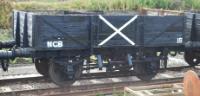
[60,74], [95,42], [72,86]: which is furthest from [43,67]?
[95,42]

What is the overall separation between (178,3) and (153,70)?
1301cm

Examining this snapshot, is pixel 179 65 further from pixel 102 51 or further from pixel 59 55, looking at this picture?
pixel 59 55

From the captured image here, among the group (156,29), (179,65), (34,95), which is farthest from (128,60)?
(179,65)

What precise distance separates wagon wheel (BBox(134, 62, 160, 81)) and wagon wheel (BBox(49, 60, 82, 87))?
5.99 feet

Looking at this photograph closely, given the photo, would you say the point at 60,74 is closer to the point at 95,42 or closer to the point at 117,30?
the point at 95,42

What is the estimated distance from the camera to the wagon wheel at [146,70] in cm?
1270

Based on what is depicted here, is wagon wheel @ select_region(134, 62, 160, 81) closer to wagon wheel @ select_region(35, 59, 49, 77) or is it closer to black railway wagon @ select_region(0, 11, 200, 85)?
black railway wagon @ select_region(0, 11, 200, 85)

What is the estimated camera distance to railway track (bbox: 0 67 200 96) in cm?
1113

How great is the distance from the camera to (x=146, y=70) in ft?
41.9

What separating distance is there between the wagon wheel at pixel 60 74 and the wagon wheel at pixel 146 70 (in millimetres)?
1825

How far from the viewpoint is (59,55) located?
37.7 feet

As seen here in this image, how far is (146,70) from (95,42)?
192 centimetres

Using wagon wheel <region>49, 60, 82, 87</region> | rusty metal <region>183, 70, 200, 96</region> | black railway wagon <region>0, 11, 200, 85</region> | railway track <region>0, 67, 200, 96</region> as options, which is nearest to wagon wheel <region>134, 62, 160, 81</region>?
black railway wagon <region>0, 11, 200, 85</region>

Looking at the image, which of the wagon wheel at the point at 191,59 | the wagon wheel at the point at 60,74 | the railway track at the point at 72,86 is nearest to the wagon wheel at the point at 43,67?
the railway track at the point at 72,86
